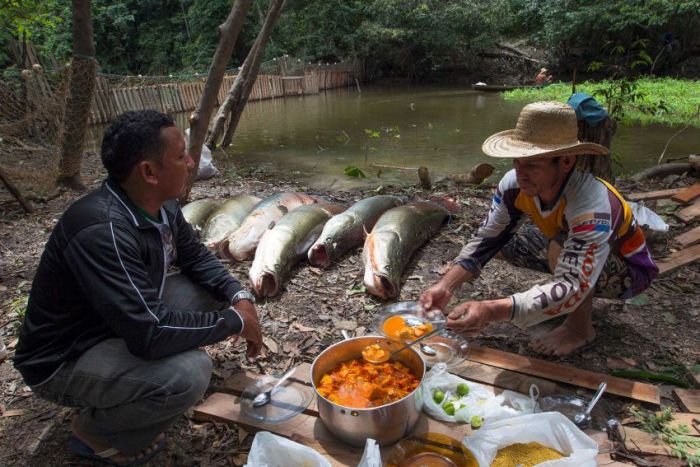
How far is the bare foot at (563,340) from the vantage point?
2.82m

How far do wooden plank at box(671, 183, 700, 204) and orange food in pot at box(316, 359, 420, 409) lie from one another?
4331 mm

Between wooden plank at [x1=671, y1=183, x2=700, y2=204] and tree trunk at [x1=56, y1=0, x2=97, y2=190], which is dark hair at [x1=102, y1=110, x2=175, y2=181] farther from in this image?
wooden plank at [x1=671, y1=183, x2=700, y2=204]

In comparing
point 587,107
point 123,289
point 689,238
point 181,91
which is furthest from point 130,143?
point 181,91

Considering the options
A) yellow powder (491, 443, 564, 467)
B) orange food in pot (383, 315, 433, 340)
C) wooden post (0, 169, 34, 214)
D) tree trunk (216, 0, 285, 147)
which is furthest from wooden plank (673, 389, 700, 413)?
tree trunk (216, 0, 285, 147)

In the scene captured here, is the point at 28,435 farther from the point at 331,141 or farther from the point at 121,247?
the point at 331,141

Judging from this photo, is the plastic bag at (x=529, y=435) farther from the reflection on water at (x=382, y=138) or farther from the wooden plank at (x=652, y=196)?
the reflection on water at (x=382, y=138)

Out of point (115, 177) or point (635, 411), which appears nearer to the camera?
point (115, 177)

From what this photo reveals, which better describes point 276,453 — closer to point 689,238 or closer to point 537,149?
point 537,149

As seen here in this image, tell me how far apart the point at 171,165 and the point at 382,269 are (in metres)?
2.03

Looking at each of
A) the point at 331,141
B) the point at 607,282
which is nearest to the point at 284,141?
the point at 331,141

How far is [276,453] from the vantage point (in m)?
1.95

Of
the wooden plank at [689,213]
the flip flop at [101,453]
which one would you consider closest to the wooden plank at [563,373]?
the flip flop at [101,453]

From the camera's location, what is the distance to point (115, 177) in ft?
6.57

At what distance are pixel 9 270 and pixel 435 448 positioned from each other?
13.6 ft
